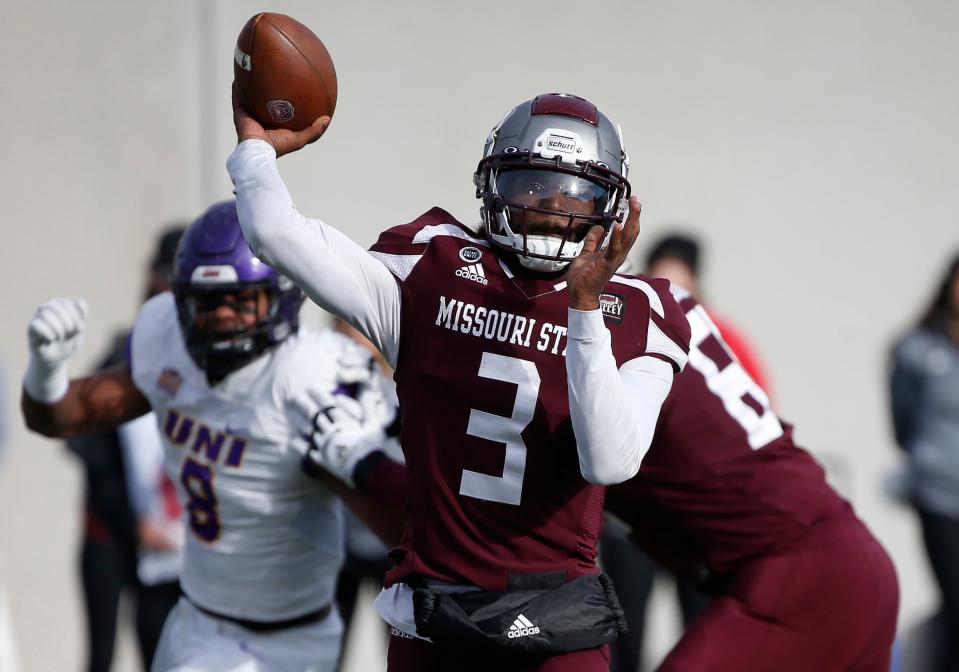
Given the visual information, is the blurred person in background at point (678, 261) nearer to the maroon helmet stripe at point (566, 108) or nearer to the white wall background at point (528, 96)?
the white wall background at point (528, 96)

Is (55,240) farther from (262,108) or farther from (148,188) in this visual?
(262,108)


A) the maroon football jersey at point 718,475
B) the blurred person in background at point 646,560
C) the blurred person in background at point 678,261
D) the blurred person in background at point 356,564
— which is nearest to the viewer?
the maroon football jersey at point 718,475

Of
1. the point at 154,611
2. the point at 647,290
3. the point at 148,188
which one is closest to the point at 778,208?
the point at 148,188

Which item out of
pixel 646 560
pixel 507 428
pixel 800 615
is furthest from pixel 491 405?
pixel 646 560

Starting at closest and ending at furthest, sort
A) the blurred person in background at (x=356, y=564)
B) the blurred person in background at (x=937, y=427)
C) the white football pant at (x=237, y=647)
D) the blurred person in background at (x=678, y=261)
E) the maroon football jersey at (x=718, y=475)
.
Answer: the maroon football jersey at (x=718, y=475) < the white football pant at (x=237, y=647) < the blurred person in background at (x=356, y=564) < the blurred person in background at (x=937, y=427) < the blurred person in background at (x=678, y=261)

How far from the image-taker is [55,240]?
674 cm

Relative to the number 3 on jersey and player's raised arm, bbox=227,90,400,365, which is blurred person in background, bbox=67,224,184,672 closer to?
player's raised arm, bbox=227,90,400,365

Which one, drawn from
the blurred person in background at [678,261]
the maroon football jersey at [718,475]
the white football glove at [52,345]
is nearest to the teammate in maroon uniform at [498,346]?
the maroon football jersey at [718,475]

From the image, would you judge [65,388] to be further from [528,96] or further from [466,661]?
[528,96]

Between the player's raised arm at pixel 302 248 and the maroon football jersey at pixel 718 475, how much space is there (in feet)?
2.93

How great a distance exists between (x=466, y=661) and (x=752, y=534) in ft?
3.38

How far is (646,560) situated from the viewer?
536 centimetres

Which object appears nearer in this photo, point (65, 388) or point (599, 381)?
point (599, 381)

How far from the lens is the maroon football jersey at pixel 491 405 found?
2746 millimetres
